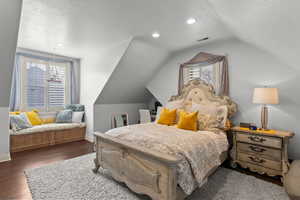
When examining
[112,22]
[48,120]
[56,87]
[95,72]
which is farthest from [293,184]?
[56,87]

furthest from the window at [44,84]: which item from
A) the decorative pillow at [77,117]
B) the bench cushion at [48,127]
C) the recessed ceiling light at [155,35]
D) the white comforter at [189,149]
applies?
the white comforter at [189,149]

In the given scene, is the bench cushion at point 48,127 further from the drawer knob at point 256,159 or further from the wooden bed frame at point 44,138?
the drawer knob at point 256,159

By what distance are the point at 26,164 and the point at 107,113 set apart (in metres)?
2.22

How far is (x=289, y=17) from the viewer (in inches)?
55.2

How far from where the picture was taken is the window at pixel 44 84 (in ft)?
14.0

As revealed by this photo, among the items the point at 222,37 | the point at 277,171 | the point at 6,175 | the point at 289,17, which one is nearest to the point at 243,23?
the point at 289,17

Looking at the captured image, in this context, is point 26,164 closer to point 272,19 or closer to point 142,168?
point 142,168

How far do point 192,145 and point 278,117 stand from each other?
1909mm

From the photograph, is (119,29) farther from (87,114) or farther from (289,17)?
(87,114)

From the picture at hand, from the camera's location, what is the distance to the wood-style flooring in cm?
209

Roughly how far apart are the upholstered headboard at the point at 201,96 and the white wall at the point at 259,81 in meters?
0.21

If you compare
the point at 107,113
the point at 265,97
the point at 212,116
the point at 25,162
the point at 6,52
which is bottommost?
the point at 25,162

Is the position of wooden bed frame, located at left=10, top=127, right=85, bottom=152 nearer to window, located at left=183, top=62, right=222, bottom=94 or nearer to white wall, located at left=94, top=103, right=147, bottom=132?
white wall, located at left=94, top=103, right=147, bottom=132

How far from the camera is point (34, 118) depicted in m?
4.17
